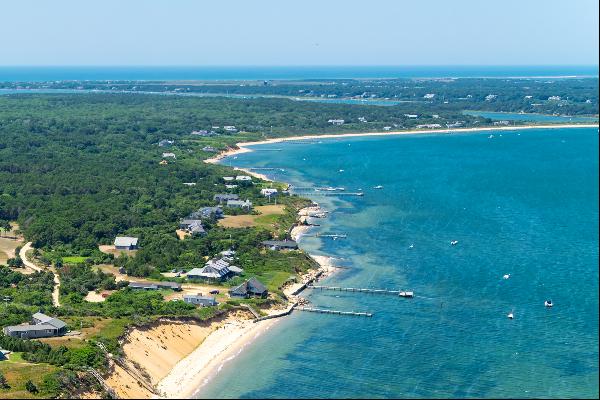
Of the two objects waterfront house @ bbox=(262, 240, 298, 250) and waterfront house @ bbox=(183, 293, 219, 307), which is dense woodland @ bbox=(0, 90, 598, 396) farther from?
waterfront house @ bbox=(262, 240, 298, 250)

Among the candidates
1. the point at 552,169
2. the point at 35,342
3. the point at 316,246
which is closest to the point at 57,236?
the point at 316,246

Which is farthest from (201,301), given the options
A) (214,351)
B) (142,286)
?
(214,351)

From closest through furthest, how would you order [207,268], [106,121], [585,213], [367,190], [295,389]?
[295,389], [207,268], [585,213], [367,190], [106,121]

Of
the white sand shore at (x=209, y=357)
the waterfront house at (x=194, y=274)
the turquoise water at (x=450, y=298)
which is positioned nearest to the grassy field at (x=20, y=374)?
the white sand shore at (x=209, y=357)

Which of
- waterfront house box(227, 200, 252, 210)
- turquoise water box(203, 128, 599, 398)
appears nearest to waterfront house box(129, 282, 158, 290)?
turquoise water box(203, 128, 599, 398)

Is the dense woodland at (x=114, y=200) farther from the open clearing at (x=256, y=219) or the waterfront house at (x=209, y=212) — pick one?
the waterfront house at (x=209, y=212)

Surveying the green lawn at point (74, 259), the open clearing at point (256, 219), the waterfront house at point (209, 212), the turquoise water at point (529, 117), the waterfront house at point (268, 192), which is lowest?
the open clearing at point (256, 219)

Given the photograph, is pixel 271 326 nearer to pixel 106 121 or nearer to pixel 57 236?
pixel 57 236
